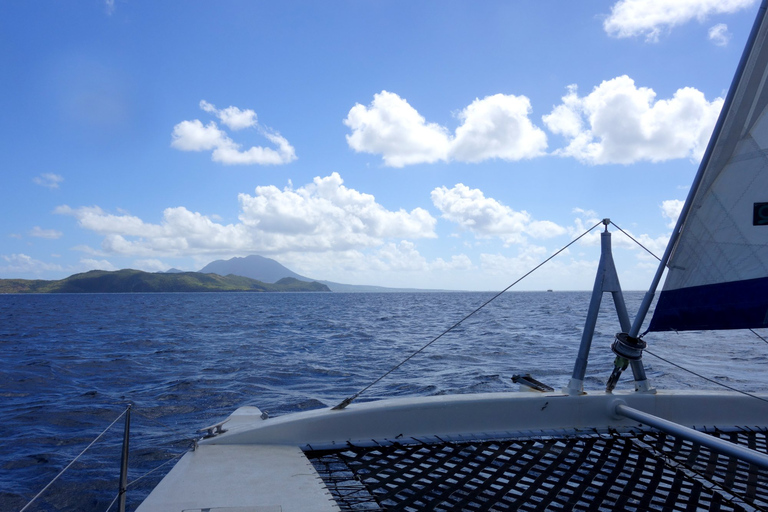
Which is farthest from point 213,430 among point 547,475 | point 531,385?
point 531,385

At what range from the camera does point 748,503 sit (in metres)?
3.52

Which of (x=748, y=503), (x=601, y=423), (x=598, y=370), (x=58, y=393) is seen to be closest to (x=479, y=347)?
(x=598, y=370)

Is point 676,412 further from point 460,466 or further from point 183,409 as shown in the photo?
point 183,409

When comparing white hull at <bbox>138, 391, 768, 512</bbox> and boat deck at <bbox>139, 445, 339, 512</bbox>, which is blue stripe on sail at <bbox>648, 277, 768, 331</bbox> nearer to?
white hull at <bbox>138, 391, 768, 512</bbox>

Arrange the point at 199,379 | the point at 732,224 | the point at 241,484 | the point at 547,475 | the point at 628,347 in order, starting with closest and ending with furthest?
the point at 241,484 < the point at 547,475 < the point at 732,224 < the point at 628,347 < the point at 199,379

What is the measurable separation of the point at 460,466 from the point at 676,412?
268 centimetres

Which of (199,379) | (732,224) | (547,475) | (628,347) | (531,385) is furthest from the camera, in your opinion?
(199,379)

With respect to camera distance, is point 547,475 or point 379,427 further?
point 379,427

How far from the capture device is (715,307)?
188 inches

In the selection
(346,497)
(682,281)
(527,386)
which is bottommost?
(346,497)

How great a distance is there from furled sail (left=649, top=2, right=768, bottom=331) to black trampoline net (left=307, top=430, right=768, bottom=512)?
1.33 m

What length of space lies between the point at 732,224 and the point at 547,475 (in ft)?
9.39

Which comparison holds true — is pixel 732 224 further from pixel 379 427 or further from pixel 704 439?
pixel 379 427

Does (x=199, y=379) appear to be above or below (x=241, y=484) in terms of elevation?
below
